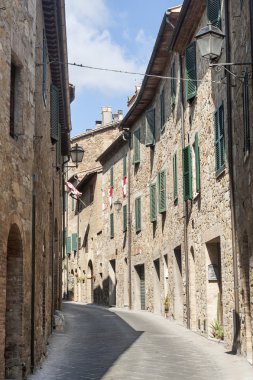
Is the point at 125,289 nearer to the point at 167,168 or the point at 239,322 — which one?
the point at 167,168

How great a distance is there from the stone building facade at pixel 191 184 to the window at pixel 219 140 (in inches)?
0.9

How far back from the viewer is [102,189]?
3359 cm

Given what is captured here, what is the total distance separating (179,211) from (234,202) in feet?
20.5

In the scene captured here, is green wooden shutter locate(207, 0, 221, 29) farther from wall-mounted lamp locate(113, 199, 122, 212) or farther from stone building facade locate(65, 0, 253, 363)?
wall-mounted lamp locate(113, 199, 122, 212)

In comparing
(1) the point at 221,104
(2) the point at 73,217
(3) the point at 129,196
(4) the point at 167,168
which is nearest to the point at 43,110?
(1) the point at 221,104

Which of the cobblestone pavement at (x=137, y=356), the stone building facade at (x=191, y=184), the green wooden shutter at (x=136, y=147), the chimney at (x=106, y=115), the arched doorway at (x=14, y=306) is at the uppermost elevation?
the chimney at (x=106, y=115)

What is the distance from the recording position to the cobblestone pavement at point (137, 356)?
10.6 m

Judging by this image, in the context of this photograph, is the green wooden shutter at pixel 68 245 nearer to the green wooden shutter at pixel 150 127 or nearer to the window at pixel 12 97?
the green wooden shutter at pixel 150 127

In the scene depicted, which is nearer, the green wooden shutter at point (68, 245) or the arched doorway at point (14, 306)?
the arched doorway at point (14, 306)

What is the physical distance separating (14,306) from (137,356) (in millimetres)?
3437

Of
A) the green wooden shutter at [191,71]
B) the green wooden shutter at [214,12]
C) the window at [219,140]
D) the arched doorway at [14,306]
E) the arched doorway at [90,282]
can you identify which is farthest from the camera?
the arched doorway at [90,282]

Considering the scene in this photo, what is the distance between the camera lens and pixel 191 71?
17109mm

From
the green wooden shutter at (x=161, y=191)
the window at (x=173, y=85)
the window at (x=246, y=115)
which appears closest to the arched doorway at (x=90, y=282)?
the green wooden shutter at (x=161, y=191)

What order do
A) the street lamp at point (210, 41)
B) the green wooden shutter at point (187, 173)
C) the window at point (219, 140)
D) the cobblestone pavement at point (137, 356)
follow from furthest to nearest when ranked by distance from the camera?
the green wooden shutter at point (187, 173) → the window at point (219, 140) → the cobblestone pavement at point (137, 356) → the street lamp at point (210, 41)
